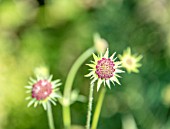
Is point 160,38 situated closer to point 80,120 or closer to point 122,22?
point 122,22

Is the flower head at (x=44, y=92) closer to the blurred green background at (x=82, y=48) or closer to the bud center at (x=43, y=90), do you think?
the bud center at (x=43, y=90)

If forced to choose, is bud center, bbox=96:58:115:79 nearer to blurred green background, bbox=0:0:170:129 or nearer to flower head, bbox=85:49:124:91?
flower head, bbox=85:49:124:91

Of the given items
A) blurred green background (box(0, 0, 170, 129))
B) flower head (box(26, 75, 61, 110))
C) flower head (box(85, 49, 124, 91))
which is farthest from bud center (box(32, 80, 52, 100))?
blurred green background (box(0, 0, 170, 129))

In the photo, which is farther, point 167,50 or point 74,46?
point 74,46

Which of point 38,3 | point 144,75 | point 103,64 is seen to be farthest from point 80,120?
point 103,64

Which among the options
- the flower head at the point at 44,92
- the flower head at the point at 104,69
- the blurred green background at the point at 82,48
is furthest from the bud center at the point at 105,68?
the blurred green background at the point at 82,48

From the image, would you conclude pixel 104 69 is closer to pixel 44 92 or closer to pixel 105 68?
pixel 105 68
